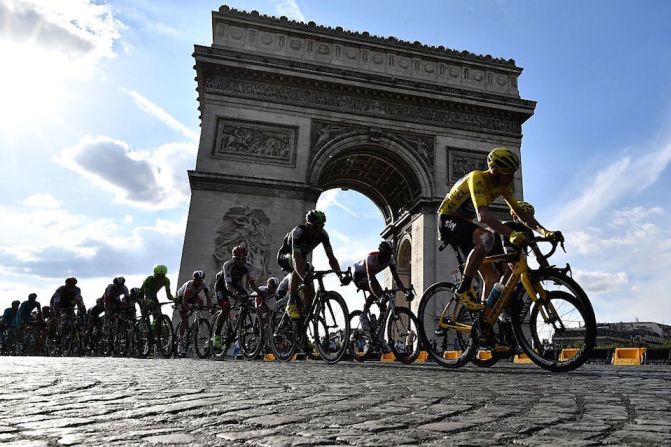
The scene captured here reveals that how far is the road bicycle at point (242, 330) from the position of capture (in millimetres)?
7828

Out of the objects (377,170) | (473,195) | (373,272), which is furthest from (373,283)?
(377,170)

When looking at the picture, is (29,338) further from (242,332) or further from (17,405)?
(17,405)

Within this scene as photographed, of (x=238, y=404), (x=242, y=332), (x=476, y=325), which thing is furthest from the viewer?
(x=242, y=332)

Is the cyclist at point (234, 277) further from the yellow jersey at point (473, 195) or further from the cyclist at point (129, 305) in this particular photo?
the yellow jersey at point (473, 195)

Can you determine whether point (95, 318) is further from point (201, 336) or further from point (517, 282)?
point (517, 282)

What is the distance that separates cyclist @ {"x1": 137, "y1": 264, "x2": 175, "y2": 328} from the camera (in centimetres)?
988

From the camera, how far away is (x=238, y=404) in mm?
1942

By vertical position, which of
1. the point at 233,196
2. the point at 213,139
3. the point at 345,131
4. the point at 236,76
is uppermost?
the point at 236,76

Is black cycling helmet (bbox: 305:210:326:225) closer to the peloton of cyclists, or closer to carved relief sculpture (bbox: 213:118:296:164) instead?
the peloton of cyclists

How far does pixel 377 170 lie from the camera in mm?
24094

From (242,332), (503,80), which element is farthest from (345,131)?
(242,332)

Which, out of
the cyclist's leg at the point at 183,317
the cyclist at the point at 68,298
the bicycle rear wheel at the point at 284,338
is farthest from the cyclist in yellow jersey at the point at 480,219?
the cyclist at the point at 68,298

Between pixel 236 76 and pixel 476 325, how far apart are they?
17700mm

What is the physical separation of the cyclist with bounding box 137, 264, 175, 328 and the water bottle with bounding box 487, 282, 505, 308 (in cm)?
708
